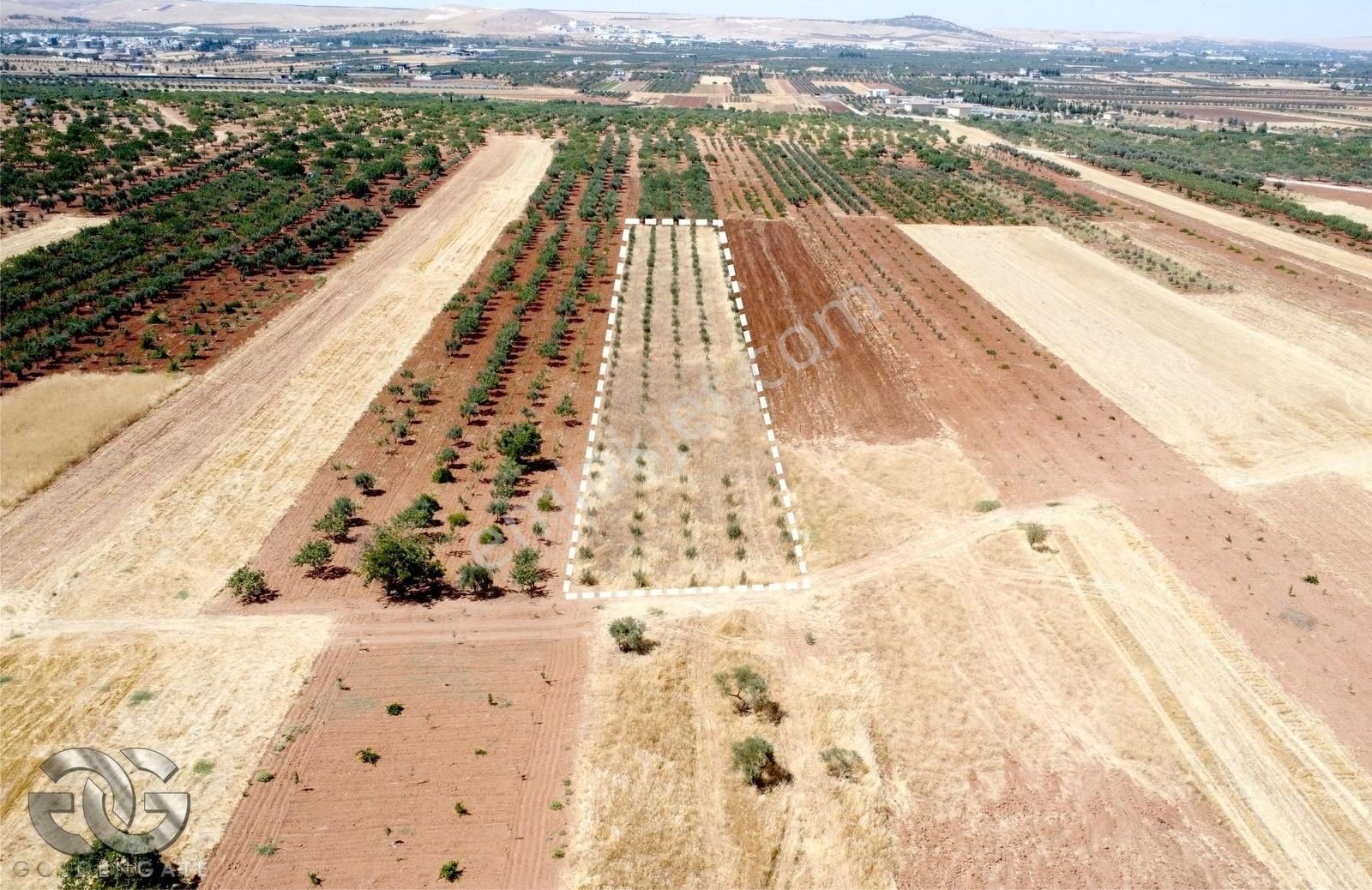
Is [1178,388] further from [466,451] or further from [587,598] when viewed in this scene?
[466,451]

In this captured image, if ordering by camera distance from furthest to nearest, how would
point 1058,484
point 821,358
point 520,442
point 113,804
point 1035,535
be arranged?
point 821,358 → point 1058,484 → point 520,442 → point 1035,535 → point 113,804

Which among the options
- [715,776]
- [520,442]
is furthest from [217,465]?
[715,776]

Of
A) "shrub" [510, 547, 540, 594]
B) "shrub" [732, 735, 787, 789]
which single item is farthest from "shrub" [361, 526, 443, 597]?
"shrub" [732, 735, 787, 789]

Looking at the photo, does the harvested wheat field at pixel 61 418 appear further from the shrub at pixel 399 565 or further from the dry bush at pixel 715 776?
the dry bush at pixel 715 776

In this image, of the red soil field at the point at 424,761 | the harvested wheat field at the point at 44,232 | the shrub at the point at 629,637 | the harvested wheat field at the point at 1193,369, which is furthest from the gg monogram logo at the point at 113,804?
the harvested wheat field at the point at 44,232

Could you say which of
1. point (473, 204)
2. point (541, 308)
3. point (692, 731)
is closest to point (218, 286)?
point (541, 308)

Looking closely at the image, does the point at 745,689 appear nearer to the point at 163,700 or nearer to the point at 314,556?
the point at 314,556
